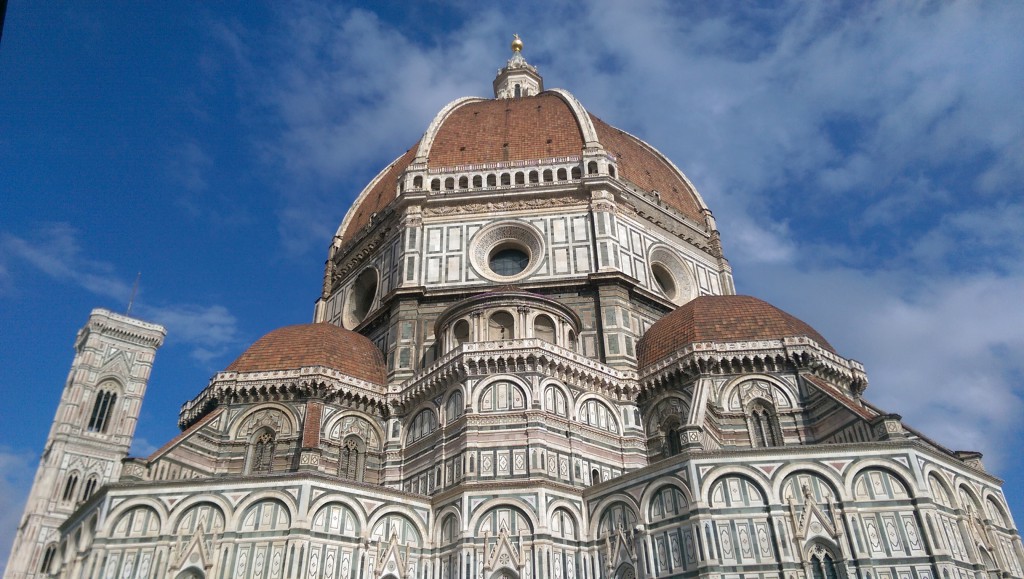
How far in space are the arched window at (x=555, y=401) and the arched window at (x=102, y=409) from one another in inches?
988

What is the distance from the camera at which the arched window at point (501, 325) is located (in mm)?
27922

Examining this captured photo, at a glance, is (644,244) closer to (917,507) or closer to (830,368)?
(830,368)

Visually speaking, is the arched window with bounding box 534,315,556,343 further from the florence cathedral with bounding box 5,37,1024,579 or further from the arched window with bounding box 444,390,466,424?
the arched window with bounding box 444,390,466,424

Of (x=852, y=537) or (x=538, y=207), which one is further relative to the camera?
(x=538, y=207)

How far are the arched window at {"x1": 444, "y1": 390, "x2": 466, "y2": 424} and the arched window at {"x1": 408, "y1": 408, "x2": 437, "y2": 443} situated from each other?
2.25 feet

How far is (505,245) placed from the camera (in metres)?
34.8

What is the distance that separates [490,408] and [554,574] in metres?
5.87

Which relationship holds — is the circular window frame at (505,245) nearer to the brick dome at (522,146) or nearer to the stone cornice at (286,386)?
the brick dome at (522,146)

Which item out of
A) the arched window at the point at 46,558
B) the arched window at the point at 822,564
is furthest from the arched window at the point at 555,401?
the arched window at the point at 46,558

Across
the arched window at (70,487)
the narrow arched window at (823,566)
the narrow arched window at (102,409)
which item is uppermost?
the narrow arched window at (102,409)

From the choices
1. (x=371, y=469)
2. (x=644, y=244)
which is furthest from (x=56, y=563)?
(x=644, y=244)

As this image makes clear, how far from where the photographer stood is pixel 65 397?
3800 cm

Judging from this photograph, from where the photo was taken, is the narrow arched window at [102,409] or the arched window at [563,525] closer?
the arched window at [563,525]

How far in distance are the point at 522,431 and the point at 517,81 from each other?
37.2m
